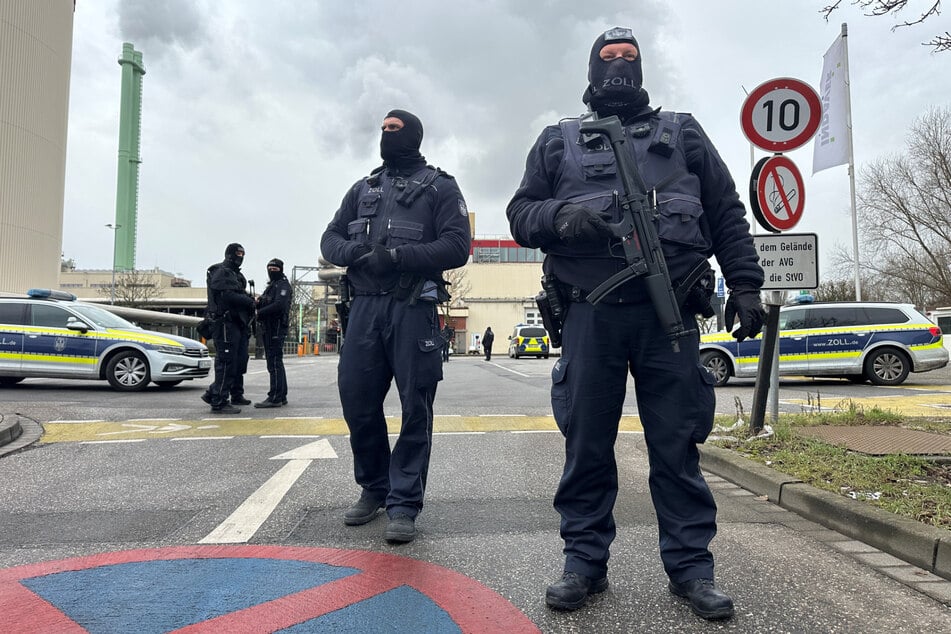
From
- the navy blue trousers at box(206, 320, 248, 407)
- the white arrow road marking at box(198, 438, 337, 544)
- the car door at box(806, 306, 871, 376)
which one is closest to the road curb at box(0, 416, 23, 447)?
the navy blue trousers at box(206, 320, 248, 407)

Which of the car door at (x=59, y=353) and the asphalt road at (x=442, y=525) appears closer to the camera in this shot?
the asphalt road at (x=442, y=525)

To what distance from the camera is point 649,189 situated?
257 centimetres

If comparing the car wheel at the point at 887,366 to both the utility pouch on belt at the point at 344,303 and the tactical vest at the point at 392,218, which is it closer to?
the tactical vest at the point at 392,218

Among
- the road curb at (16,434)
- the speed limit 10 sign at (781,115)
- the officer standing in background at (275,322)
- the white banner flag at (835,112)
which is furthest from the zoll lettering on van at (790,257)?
the white banner flag at (835,112)

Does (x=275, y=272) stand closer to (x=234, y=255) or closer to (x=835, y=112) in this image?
(x=234, y=255)

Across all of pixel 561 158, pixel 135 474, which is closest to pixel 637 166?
pixel 561 158

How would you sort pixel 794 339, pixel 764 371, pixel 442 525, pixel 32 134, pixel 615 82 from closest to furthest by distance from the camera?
pixel 615 82, pixel 442 525, pixel 764 371, pixel 794 339, pixel 32 134

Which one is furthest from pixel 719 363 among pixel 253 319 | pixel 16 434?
pixel 16 434

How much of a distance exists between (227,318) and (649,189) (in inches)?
265

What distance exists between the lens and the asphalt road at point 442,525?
2.39m

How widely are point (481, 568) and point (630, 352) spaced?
112 centimetres

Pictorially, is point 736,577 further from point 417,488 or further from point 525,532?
point 417,488

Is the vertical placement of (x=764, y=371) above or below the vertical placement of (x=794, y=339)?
below

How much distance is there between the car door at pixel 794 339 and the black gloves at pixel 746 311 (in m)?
Result: 10.9
